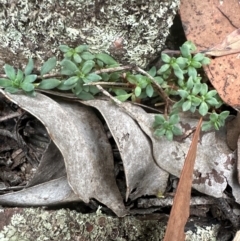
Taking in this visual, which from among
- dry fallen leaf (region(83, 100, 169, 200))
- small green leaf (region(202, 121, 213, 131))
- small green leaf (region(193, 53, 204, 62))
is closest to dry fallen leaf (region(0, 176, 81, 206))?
dry fallen leaf (region(83, 100, 169, 200))

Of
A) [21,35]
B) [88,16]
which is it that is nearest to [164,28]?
[88,16]

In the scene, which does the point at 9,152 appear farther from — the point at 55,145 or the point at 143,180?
the point at 143,180

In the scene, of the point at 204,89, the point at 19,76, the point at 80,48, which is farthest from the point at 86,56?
the point at 204,89

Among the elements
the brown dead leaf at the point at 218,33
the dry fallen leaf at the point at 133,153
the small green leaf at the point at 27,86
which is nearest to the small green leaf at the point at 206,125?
the brown dead leaf at the point at 218,33

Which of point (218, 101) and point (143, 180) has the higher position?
point (218, 101)

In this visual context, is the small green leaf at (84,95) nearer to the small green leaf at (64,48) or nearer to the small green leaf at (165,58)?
the small green leaf at (64,48)

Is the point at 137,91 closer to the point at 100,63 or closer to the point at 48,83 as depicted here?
the point at 100,63

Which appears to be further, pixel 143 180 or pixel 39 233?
pixel 143 180
